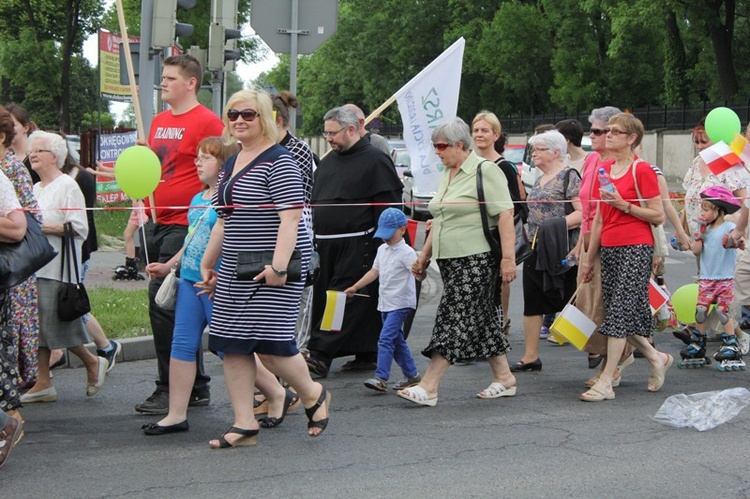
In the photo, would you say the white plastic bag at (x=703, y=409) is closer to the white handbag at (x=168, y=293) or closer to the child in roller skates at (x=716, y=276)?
the child in roller skates at (x=716, y=276)

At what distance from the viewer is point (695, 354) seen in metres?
8.83

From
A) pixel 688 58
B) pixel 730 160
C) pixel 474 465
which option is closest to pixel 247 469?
pixel 474 465

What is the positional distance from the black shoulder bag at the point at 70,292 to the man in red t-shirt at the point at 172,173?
54cm

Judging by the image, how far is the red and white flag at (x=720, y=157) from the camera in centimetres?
831

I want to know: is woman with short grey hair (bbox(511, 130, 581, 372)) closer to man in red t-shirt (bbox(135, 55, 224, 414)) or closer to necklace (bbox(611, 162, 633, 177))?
necklace (bbox(611, 162, 633, 177))

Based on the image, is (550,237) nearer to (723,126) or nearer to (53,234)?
(723,126)

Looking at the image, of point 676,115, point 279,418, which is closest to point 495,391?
point 279,418

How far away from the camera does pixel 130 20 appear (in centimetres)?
4022

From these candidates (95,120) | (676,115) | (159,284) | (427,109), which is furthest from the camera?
(95,120)

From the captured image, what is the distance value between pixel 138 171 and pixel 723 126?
418 cm

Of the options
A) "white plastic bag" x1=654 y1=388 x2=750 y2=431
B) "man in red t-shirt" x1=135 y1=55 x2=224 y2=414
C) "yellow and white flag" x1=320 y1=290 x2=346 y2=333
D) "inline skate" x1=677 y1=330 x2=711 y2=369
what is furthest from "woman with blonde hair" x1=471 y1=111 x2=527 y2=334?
"man in red t-shirt" x1=135 y1=55 x2=224 y2=414

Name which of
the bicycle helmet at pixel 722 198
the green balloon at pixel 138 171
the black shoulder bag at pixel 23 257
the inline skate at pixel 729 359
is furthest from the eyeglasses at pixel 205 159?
the inline skate at pixel 729 359

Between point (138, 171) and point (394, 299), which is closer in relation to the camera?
point (138, 171)

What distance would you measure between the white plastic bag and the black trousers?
8.90 feet
